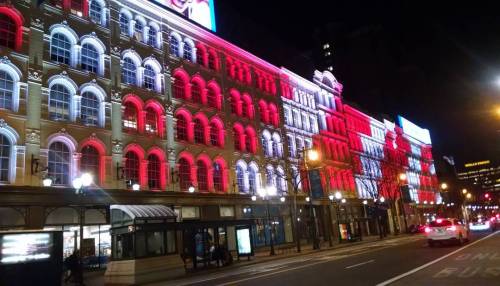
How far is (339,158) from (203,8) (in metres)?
28.1

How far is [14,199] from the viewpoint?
22.0m

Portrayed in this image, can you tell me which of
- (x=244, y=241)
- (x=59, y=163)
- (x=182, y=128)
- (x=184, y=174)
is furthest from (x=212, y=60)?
(x=59, y=163)

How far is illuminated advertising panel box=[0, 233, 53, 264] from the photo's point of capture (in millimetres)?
12547

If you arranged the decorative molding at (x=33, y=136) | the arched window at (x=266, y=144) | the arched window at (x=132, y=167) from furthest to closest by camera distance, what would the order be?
1. the arched window at (x=266, y=144)
2. the arched window at (x=132, y=167)
3. the decorative molding at (x=33, y=136)

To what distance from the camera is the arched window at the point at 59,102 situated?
25.6 m

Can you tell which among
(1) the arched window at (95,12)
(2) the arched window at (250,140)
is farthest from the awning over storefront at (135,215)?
(2) the arched window at (250,140)

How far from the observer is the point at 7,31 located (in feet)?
81.2

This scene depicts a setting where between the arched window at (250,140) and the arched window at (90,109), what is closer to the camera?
the arched window at (90,109)

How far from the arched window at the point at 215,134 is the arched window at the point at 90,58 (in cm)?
1198

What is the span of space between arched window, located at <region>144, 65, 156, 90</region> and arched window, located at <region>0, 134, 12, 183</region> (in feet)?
37.2

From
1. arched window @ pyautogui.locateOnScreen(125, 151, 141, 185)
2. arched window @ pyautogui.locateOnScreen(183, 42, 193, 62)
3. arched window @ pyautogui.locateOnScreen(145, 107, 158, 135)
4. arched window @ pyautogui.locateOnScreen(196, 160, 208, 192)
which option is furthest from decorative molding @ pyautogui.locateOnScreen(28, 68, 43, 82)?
arched window @ pyautogui.locateOnScreen(183, 42, 193, 62)

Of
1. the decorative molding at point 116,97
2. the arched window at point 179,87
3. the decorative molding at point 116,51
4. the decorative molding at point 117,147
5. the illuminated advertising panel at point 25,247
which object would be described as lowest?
the illuminated advertising panel at point 25,247

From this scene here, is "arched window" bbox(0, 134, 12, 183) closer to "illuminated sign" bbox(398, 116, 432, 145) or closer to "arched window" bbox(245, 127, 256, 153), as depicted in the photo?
"arched window" bbox(245, 127, 256, 153)

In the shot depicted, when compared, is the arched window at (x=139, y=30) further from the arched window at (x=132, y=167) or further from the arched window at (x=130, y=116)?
the arched window at (x=132, y=167)
